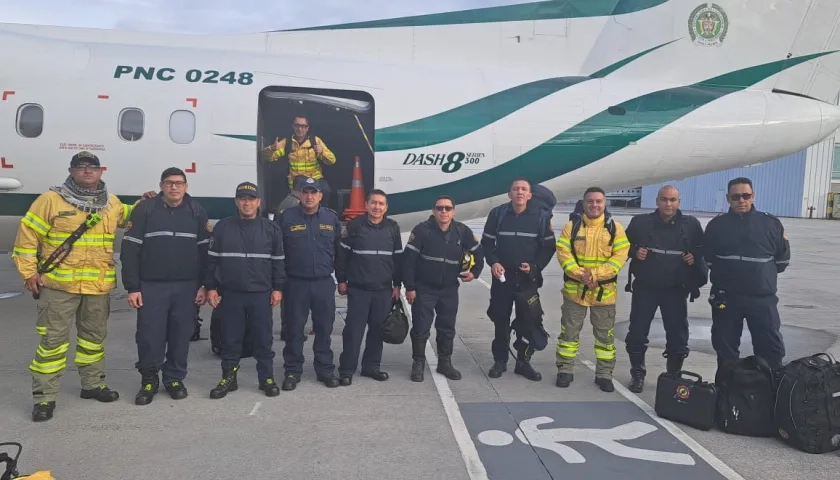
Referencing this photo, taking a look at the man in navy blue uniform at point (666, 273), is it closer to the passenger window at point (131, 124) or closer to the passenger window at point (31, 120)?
the passenger window at point (131, 124)

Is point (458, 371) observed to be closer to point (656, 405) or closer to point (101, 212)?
point (656, 405)

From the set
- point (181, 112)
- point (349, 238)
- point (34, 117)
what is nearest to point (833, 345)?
point (349, 238)

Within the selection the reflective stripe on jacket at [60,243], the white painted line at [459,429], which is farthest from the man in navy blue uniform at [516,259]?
the reflective stripe on jacket at [60,243]

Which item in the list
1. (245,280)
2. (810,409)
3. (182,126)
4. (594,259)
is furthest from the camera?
(182,126)

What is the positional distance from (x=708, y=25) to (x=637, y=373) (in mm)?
5902

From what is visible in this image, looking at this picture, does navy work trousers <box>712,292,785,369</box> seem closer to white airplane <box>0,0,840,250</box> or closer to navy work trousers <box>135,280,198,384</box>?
white airplane <box>0,0,840,250</box>

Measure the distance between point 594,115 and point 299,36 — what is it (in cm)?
426

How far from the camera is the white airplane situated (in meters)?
7.02

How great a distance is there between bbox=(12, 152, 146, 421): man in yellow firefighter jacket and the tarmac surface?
40cm

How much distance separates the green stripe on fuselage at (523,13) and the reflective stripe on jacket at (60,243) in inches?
182

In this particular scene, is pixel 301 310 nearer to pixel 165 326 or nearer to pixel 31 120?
pixel 165 326

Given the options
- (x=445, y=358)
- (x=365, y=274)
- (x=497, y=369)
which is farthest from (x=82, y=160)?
(x=497, y=369)

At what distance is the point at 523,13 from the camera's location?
8430 millimetres

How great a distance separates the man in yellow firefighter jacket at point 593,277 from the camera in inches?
205
